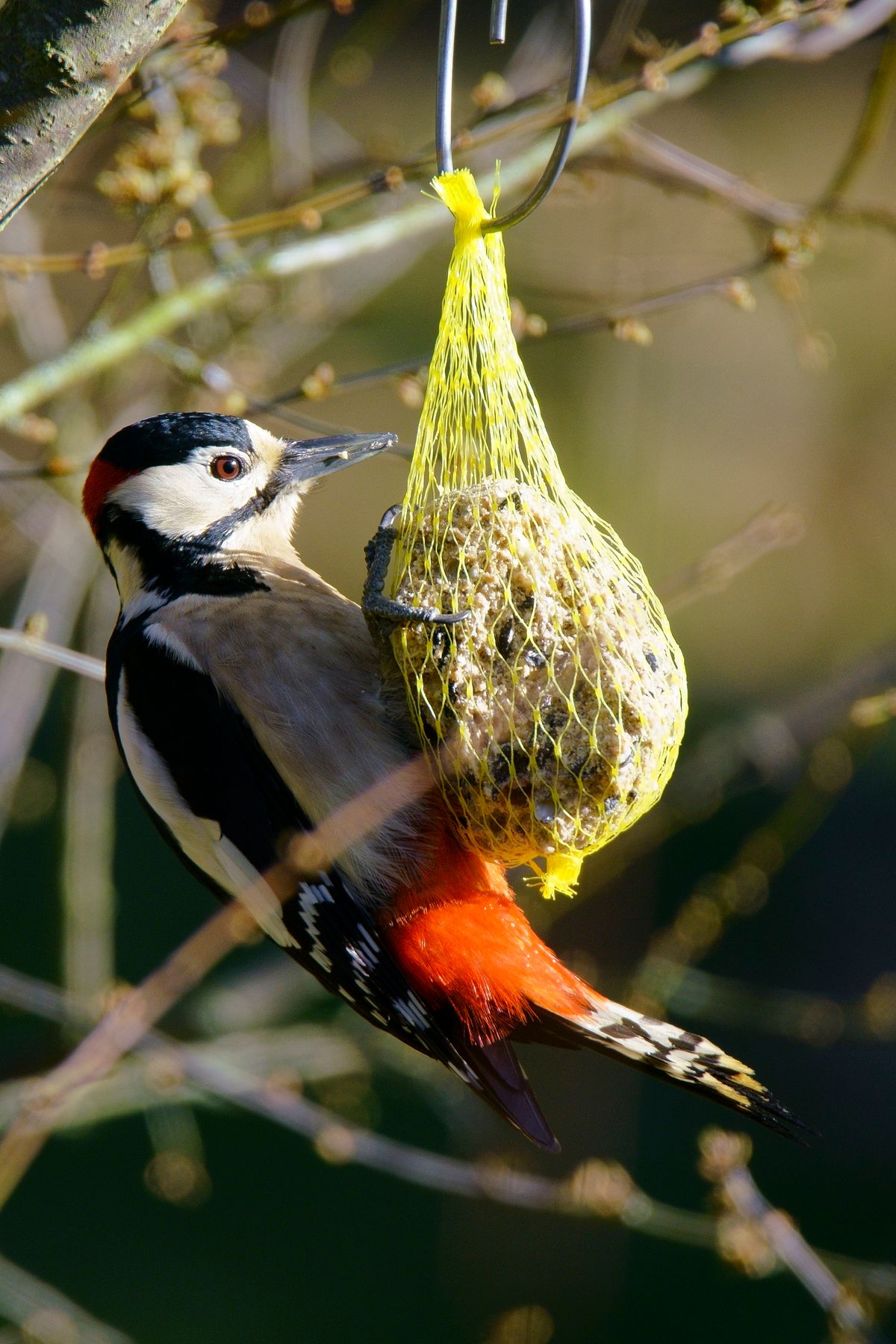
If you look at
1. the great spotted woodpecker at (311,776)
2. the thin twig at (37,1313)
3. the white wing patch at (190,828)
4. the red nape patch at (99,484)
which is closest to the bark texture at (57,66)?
the great spotted woodpecker at (311,776)

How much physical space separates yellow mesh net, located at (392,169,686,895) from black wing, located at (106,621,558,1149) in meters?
0.34

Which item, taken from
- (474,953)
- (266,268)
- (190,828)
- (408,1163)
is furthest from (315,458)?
(408,1163)

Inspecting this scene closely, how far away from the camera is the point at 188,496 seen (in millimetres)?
2312

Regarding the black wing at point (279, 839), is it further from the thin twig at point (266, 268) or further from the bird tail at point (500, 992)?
the thin twig at point (266, 268)

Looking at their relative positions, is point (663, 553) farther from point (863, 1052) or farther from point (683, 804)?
point (683, 804)

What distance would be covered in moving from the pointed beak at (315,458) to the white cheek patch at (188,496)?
0.05 m

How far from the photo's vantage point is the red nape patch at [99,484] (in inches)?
93.0

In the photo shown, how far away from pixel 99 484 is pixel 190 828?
0.65m

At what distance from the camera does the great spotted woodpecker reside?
205 centimetres

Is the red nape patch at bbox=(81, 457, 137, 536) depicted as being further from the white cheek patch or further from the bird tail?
the bird tail

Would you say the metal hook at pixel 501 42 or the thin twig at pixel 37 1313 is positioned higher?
the metal hook at pixel 501 42

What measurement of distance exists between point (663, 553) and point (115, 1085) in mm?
3983

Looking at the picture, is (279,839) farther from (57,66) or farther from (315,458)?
(57,66)

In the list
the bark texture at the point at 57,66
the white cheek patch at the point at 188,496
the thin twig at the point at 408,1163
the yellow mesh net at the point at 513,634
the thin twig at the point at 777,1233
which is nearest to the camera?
the bark texture at the point at 57,66
